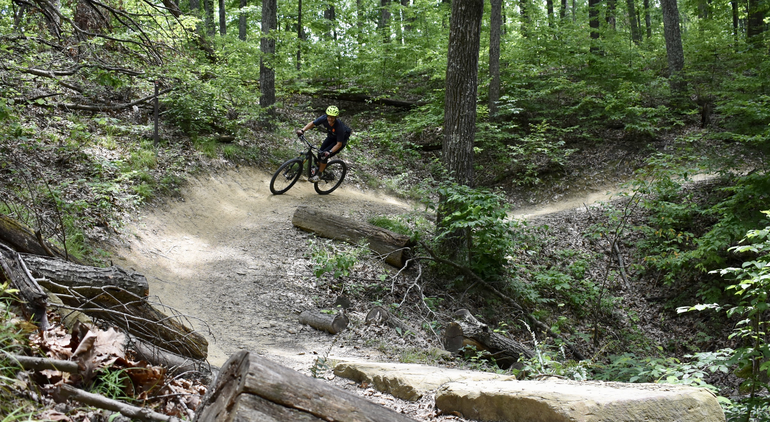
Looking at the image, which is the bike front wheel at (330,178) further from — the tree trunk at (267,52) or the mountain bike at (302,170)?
the tree trunk at (267,52)

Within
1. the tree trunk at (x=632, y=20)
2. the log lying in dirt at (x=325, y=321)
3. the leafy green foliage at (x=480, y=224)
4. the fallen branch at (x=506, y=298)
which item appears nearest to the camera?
the log lying in dirt at (x=325, y=321)

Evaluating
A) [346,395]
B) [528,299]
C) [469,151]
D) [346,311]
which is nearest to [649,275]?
[528,299]

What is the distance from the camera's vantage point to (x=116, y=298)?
126 inches

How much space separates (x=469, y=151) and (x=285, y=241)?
3.87 m

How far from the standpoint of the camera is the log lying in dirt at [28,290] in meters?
2.51

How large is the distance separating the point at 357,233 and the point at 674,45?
1316 cm

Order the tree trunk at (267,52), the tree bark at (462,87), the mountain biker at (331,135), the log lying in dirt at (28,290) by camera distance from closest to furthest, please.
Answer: the log lying in dirt at (28,290)
the tree bark at (462,87)
the mountain biker at (331,135)
the tree trunk at (267,52)

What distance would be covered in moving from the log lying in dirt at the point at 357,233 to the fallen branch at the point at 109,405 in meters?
6.06

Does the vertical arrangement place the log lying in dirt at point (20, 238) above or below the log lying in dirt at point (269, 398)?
above

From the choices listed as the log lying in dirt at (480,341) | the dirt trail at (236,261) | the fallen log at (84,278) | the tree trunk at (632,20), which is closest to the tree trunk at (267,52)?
the dirt trail at (236,261)

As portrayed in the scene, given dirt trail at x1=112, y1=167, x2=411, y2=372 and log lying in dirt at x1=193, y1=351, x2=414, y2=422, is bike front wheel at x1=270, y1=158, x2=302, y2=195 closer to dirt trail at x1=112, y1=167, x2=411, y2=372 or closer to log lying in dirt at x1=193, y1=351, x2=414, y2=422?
dirt trail at x1=112, y1=167, x2=411, y2=372

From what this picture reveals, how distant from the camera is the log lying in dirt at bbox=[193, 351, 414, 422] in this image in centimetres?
179

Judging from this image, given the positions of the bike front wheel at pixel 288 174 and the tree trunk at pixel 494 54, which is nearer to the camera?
the bike front wheel at pixel 288 174

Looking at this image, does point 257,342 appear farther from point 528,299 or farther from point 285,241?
point 528,299
